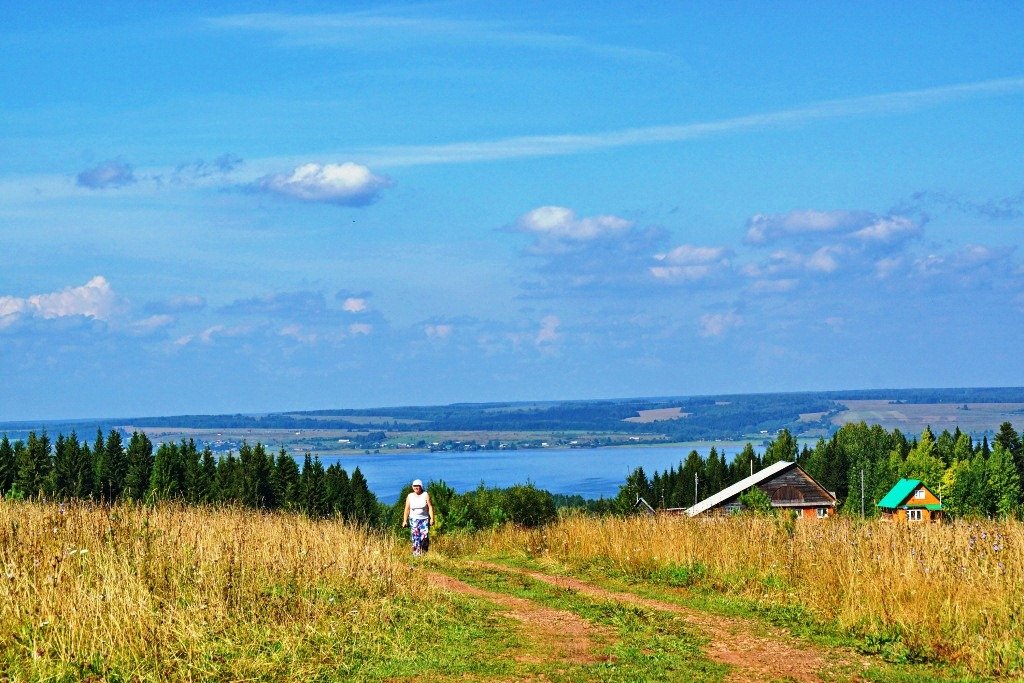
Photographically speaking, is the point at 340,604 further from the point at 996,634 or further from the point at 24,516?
the point at 996,634

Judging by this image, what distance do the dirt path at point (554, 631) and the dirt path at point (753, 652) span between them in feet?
4.14

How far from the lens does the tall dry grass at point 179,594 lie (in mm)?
9156

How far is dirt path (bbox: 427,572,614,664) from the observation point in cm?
1056

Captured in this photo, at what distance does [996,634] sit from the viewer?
10617 millimetres

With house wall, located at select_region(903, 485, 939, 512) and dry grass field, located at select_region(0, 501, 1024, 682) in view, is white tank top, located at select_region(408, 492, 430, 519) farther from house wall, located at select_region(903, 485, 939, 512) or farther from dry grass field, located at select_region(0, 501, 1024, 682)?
house wall, located at select_region(903, 485, 939, 512)

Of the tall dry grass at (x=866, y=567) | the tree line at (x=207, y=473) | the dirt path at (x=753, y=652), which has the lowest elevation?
the tree line at (x=207, y=473)

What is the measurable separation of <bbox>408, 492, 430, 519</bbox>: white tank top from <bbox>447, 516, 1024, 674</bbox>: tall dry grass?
2.56m

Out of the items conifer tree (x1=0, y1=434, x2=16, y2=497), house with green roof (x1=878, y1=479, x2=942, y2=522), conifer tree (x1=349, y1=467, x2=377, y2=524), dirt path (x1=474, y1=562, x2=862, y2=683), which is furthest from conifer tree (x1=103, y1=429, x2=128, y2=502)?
dirt path (x1=474, y1=562, x2=862, y2=683)

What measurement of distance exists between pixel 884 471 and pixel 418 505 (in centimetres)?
10795

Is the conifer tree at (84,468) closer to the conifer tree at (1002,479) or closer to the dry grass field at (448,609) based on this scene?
the conifer tree at (1002,479)

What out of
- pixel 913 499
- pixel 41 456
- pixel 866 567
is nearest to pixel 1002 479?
pixel 913 499

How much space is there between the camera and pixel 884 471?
118m

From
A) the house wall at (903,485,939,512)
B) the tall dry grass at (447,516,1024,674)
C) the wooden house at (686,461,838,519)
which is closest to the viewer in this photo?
the tall dry grass at (447,516,1024,674)

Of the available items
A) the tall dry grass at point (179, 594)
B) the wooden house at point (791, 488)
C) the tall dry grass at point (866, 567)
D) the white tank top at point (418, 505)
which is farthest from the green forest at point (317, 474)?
the tall dry grass at point (179, 594)
